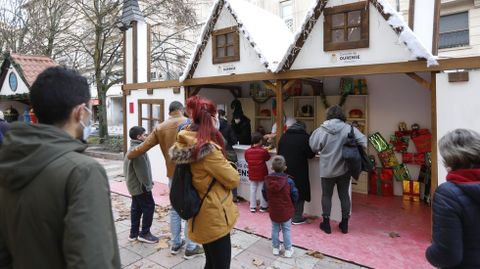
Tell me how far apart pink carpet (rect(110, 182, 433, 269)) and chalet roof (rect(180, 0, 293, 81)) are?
2.82 metres

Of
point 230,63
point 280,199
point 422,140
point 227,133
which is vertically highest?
point 230,63

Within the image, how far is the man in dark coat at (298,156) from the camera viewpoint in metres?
5.38

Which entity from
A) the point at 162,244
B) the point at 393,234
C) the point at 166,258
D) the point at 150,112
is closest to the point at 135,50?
the point at 150,112

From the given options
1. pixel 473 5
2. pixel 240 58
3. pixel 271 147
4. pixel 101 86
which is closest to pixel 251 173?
pixel 271 147

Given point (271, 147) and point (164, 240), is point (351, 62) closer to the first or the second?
point (271, 147)

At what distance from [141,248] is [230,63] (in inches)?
161

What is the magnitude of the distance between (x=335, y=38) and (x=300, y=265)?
364 centimetres

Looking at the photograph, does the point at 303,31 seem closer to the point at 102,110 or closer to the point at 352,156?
the point at 352,156

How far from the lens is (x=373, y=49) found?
5086mm

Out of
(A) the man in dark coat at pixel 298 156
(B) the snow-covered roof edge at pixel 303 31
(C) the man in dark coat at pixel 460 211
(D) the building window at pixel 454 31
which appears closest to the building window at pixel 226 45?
(B) the snow-covered roof edge at pixel 303 31

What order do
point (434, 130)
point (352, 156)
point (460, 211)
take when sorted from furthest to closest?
point (352, 156)
point (434, 130)
point (460, 211)

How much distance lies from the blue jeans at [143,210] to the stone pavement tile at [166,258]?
19.1 inches

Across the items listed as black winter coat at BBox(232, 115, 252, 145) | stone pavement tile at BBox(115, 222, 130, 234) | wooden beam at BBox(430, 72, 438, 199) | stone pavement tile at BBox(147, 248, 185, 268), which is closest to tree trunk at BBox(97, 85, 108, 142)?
black winter coat at BBox(232, 115, 252, 145)

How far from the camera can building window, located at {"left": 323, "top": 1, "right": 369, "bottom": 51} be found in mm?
5172
